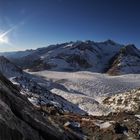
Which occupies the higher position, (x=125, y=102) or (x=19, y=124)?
(x=19, y=124)

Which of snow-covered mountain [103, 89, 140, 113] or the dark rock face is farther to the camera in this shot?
snow-covered mountain [103, 89, 140, 113]

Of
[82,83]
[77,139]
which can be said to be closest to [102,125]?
[77,139]

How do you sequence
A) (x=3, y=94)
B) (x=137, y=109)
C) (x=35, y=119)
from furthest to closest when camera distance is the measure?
(x=137, y=109)
(x=35, y=119)
(x=3, y=94)

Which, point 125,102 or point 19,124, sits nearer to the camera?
point 19,124

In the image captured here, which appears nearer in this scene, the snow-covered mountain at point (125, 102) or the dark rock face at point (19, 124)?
the dark rock face at point (19, 124)

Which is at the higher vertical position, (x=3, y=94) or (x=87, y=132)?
(x=3, y=94)

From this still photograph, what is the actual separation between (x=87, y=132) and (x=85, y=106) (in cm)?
5032

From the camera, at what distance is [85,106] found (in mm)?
78500

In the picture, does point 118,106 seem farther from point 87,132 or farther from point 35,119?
point 35,119

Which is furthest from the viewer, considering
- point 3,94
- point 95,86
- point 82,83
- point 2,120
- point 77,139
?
point 82,83

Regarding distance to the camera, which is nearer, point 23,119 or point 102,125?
point 23,119

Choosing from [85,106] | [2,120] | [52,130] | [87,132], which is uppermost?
[2,120]

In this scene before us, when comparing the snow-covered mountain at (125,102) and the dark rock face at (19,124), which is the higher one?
the dark rock face at (19,124)

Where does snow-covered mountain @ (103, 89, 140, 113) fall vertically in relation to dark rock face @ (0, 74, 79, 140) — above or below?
below
